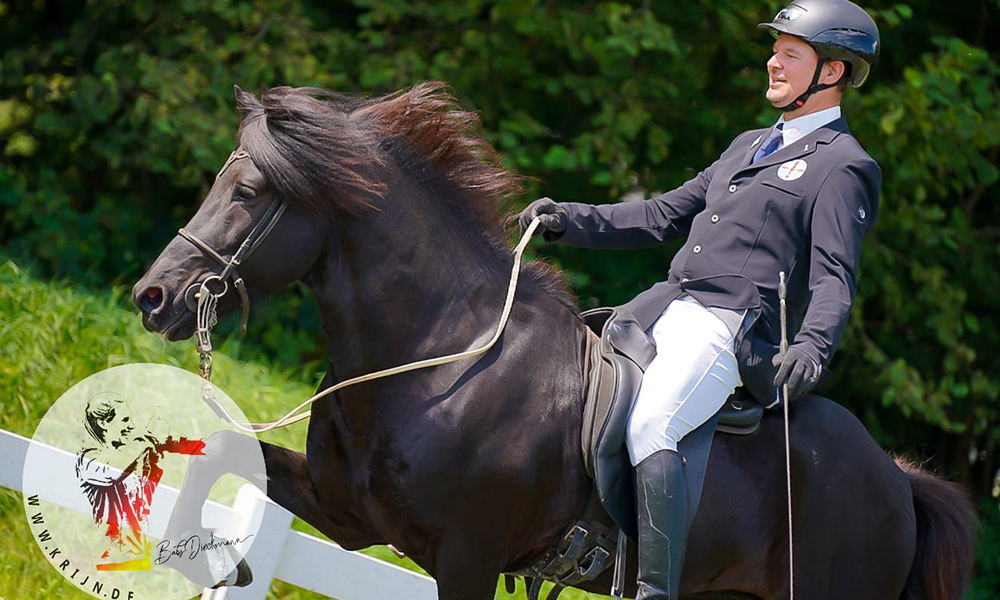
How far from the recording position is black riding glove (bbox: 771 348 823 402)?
3.25m

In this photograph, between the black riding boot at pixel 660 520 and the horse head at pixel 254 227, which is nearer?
the horse head at pixel 254 227

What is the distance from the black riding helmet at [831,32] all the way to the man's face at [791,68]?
2cm

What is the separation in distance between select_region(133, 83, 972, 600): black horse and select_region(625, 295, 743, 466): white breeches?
0.21 metres

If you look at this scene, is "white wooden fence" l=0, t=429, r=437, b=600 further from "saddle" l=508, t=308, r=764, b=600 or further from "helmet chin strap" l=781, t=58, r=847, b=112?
"helmet chin strap" l=781, t=58, r=847, b=112

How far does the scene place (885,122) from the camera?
788cm

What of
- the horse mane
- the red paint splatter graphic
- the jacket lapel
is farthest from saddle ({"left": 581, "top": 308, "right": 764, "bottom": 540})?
the red paint splatter graphic

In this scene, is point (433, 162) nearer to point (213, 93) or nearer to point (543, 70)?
point (213, 93)

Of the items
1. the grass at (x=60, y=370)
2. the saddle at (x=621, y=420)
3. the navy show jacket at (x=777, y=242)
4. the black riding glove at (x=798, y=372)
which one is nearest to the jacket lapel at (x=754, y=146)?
the navy show jacket at (x=777, y=242)

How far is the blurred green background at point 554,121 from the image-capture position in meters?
8.13

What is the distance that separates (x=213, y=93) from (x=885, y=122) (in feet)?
15.1

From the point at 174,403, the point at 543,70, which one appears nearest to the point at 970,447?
the point at 543,70

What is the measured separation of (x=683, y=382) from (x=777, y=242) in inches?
21.0

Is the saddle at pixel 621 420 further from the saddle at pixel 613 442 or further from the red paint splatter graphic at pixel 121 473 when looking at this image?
the red paint splatter graphic at pixel 121 473

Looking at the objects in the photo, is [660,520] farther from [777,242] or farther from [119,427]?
[119,427]
